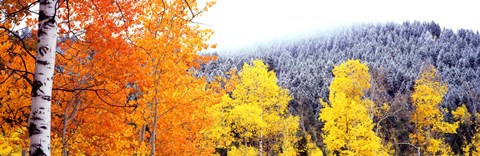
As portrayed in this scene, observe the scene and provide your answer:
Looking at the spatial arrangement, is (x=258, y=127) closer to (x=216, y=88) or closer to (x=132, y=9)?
(x=216, y=88)

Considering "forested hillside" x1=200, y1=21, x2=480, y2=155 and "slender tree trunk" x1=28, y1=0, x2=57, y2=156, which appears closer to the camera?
"slender tree trunk" x1=28, y1=0, x2=57, y2=156

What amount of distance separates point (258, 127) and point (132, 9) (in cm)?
1150

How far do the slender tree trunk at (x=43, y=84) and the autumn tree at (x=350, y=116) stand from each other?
1587 centimetres

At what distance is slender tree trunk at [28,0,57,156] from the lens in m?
3.25

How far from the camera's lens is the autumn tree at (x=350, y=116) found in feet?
57.5

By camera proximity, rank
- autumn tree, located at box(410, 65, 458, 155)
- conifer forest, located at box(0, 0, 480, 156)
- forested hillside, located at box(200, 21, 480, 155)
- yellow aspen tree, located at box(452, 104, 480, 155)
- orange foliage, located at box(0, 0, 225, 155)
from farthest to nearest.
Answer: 1. forested hillside, located at box(200, 21, 480, 155)
2. yellow aspen tree, located at box(452, 104, 480, 155)
3. autumn tree, located at box(410, 65, 458, 155)
4. orange foliage, located at box(0, 0, 225, 155)
5. conifer forest, located at box(0, 0, 480, 156)

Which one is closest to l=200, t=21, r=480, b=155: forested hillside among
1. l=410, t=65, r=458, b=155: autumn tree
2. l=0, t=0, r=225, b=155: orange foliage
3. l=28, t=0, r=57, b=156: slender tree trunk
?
l=410, t=65, r=458, b=155: autumn tree

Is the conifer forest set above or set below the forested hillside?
below

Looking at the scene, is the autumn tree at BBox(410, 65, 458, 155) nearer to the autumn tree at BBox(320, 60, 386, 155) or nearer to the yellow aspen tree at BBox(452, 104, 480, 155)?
the autumn tree at BBox(320, 60, 386, 155)

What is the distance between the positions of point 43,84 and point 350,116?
54.8ft

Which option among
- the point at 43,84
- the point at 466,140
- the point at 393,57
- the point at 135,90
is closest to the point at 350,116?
the point at 135,90

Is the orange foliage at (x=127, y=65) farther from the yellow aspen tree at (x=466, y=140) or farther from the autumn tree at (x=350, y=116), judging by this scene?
the yellow aspen tree at (x=466, y=140)

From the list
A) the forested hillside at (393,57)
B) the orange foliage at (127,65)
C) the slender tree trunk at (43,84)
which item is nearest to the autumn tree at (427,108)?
the orange foliage at (127,65)

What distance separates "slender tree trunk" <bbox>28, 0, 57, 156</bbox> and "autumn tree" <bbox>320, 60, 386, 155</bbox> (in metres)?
15.9
